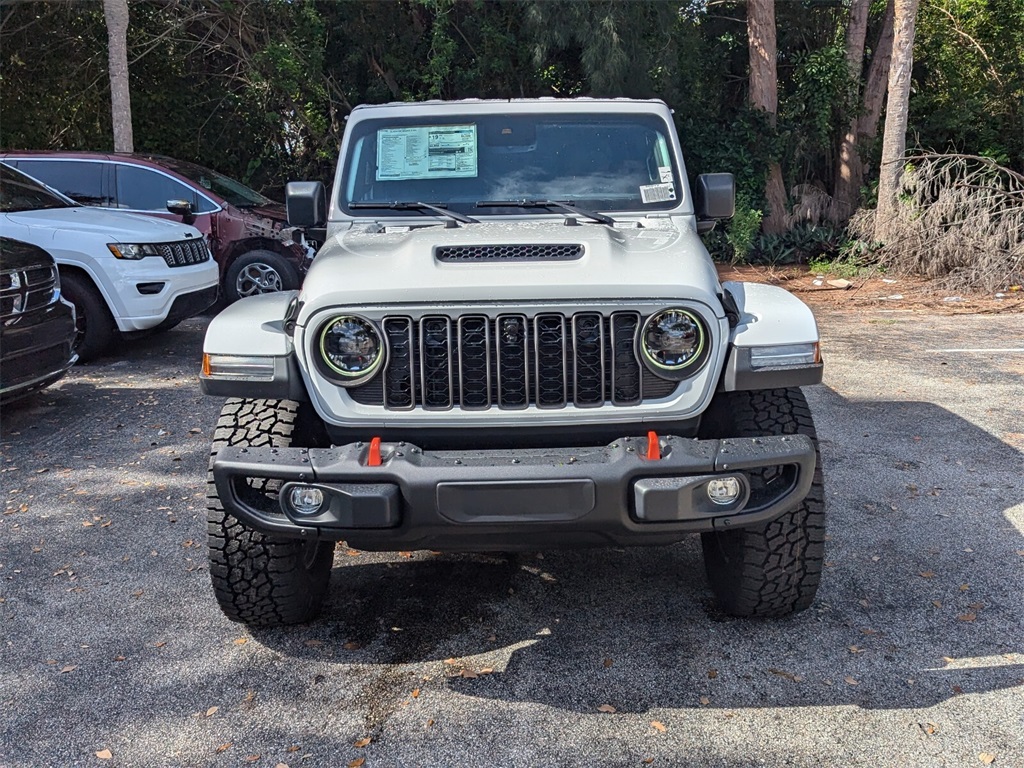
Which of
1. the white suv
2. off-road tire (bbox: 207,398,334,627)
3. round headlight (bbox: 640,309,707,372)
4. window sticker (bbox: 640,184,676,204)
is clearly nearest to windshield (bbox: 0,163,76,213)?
the white suv

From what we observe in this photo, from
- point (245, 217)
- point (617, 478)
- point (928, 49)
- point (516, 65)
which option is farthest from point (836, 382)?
point (928, 49)

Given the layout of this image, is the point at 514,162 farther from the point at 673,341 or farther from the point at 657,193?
the point at 673,341

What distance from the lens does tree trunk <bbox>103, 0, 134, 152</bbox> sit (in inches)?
508

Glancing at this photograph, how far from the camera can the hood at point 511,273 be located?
3.26m

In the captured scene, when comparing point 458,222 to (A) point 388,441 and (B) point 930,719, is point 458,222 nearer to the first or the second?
(A) point 388,441

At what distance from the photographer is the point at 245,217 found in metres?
10.4

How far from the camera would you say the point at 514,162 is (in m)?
4.52

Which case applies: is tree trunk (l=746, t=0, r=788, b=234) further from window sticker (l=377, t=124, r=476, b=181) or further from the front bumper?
the front bumper

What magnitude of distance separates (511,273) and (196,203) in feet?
25.7

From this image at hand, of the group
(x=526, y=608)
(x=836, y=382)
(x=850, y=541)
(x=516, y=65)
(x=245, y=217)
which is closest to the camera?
(x=526, y=608)

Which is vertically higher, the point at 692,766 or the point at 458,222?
the point at 458,222

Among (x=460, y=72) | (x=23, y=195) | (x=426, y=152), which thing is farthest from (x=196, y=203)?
(x=460, y=72)

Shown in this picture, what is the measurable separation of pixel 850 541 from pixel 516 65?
1278 centimetres

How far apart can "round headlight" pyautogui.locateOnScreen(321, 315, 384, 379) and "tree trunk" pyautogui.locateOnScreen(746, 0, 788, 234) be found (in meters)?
14.0
